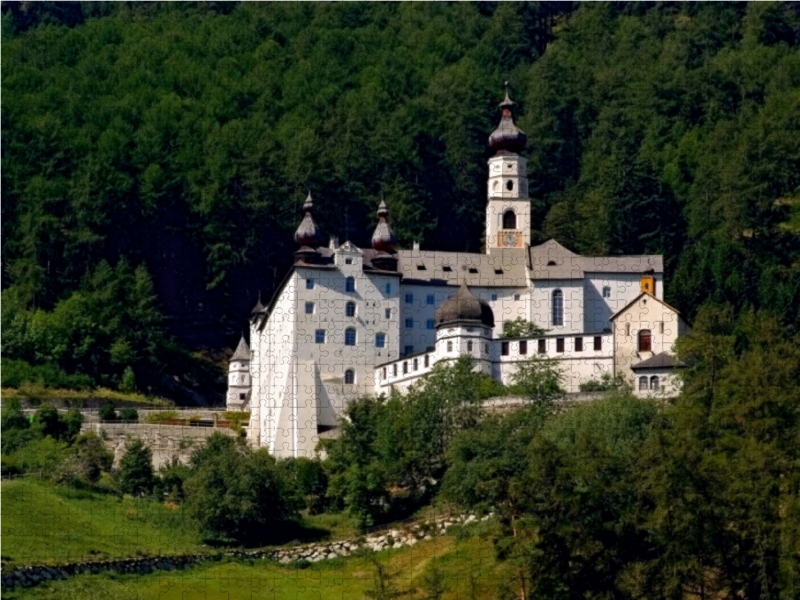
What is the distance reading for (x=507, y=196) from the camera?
8181 cm

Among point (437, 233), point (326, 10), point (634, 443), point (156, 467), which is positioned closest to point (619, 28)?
point (326, 10)

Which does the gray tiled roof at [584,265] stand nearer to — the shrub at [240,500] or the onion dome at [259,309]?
the onion dome at [259,309]

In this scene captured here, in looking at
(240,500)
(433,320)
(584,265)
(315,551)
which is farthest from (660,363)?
(240,500)

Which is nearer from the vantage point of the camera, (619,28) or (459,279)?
(459,279)

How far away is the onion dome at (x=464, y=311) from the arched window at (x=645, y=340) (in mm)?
4472

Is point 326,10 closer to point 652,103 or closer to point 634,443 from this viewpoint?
point 652,103

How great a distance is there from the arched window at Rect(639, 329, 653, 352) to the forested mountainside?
5.84 metres

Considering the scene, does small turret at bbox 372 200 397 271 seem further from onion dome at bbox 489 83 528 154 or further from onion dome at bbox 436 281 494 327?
Answer: onion dome at bbox 489 83 528 154

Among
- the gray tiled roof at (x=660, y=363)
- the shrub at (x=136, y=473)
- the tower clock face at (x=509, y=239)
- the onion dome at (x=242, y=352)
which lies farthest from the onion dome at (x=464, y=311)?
the onion dome at (x=242, y=352)

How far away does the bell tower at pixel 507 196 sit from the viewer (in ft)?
265

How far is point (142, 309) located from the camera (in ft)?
283

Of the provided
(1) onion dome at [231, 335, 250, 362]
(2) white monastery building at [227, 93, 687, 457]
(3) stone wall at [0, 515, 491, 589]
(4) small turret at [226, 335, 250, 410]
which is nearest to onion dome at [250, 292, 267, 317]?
(2) white monastery building at [227, 93, 687, 457]

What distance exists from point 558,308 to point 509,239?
4577 millimetres

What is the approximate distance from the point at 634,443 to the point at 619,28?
207 feet
